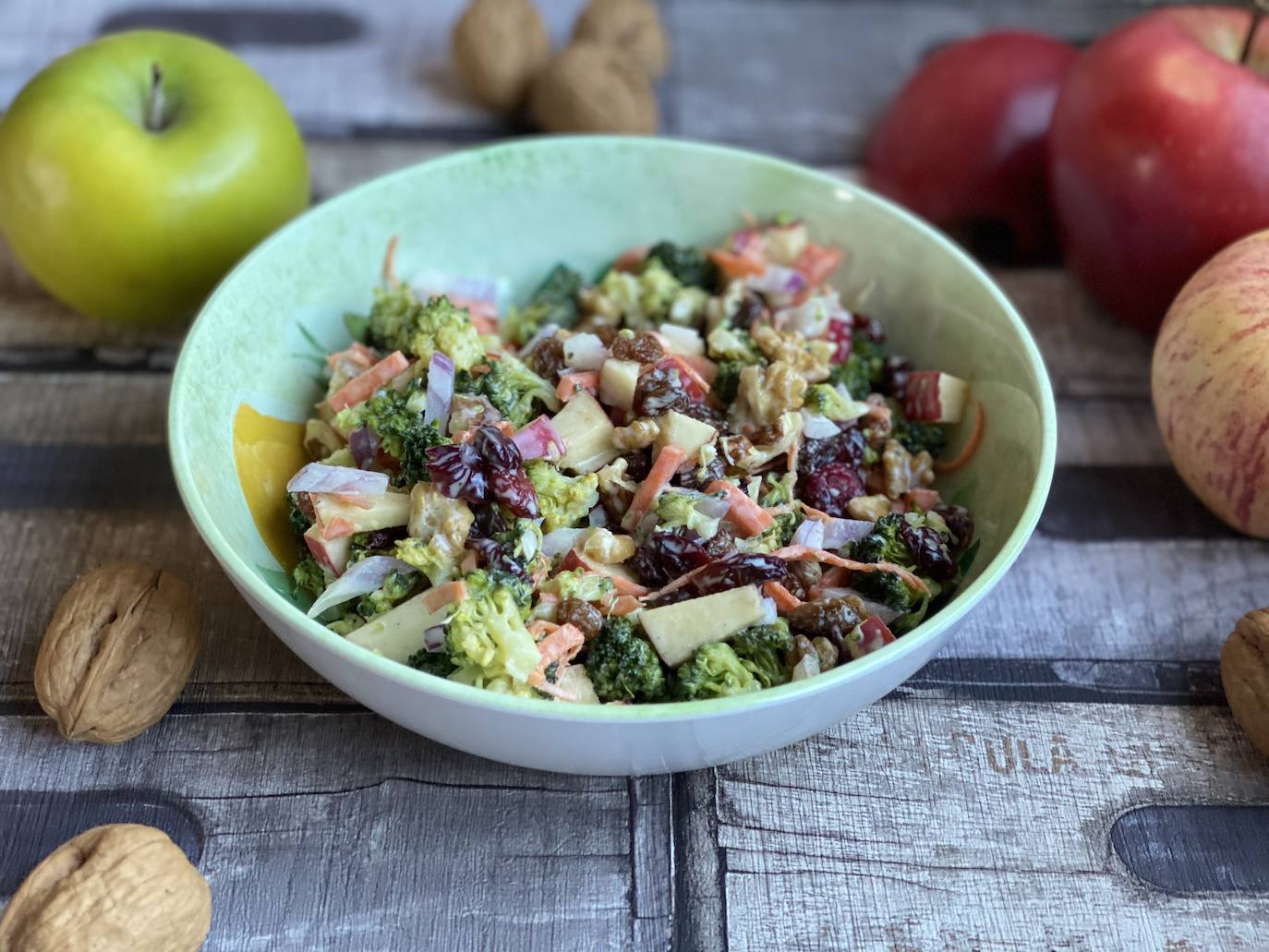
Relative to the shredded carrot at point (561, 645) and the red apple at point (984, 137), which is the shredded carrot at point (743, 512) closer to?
the shredded carrot at point (561, 645)

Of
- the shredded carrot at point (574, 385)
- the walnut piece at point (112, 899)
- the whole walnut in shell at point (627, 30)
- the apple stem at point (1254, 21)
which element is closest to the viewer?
the walnut piece at point (112, 899)

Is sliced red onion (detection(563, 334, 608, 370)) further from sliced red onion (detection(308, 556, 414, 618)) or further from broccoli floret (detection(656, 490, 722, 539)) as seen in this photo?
sliced red onion (detection(308, 556, 414, 618))

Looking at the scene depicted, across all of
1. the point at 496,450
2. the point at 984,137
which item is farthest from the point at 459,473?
the point at 984,137

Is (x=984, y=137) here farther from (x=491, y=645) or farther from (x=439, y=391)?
(x=491, y=645)

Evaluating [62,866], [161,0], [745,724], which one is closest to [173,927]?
[62,866]

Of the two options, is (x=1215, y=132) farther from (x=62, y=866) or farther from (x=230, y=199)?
(x=62, y=866)

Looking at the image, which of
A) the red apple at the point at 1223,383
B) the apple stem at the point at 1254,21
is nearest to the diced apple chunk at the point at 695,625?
the red apple at the point at 1223,383
